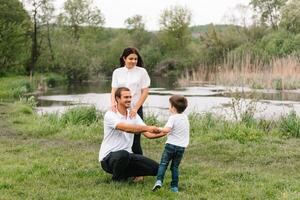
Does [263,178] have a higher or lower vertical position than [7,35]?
lower

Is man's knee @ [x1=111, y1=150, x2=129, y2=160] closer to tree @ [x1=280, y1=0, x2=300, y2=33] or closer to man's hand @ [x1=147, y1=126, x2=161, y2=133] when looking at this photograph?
man's hand @ [x1=147, y1=126, x2=161, y2=133]

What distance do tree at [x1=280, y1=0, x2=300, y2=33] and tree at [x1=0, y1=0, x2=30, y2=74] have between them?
24379mm

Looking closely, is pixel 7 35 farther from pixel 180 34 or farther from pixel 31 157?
pixel 180 34

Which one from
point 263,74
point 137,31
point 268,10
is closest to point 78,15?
point 137,31

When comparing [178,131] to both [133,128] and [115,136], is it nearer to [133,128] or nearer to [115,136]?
[133,128]

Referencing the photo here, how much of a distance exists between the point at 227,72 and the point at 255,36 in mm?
35297

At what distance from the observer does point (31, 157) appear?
7957 millimetres

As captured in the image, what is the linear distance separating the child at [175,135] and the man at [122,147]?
11.6 inches

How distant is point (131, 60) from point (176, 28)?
222ft

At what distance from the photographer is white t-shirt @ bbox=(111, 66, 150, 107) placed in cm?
638

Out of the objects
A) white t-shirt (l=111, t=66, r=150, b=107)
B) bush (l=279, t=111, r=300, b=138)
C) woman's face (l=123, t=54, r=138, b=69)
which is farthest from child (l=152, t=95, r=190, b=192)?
bush (l=279, t=111, r=300, b=138)

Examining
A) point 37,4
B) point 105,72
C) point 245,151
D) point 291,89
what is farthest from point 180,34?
point 245,151

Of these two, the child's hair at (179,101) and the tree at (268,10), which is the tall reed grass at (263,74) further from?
the tree at (268,10)

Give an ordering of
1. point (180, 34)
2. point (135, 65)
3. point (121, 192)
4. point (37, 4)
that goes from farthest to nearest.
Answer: point (180, 34), point (37, 4), point (135, 65), point (121, 192)
